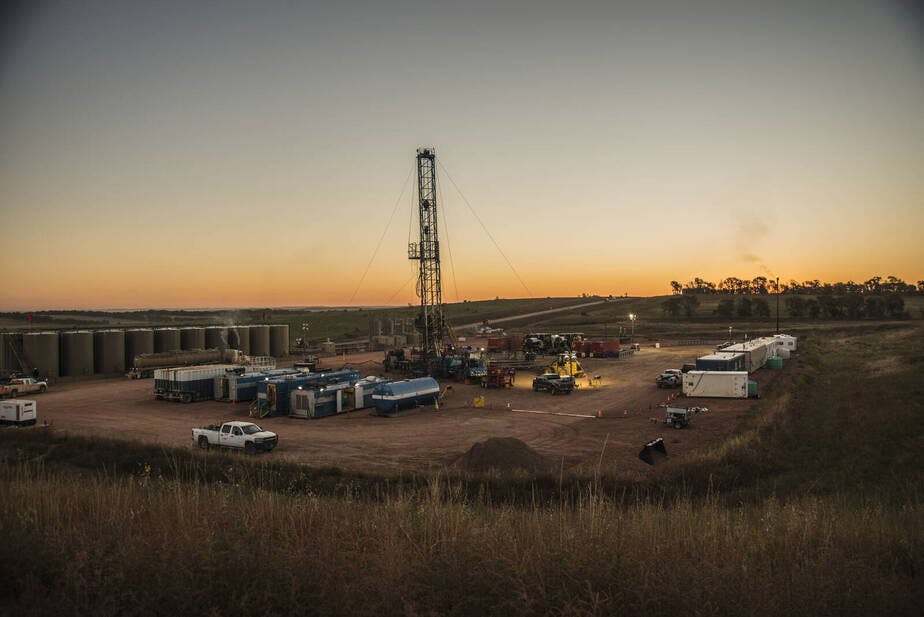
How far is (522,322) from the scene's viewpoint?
446 ft

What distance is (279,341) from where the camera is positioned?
72.3 meters

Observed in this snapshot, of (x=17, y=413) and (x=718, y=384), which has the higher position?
(x=17, y=413)

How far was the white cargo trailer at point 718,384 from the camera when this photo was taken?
118 ft

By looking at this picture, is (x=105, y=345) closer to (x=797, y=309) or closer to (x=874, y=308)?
(x=797, y=309)

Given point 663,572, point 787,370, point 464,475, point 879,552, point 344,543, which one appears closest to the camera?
point 663,572

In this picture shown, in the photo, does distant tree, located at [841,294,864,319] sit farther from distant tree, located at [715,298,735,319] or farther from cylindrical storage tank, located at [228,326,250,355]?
cylindrical storage tank, located at [228,326,250,355]

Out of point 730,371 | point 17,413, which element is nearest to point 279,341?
point 17,413

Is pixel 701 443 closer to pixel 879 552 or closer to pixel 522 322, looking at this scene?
pixel 879 552

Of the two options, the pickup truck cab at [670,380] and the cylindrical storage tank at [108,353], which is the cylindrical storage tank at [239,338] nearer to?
the cylindrical storage tank at [108,353]

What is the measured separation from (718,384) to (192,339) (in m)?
55.7

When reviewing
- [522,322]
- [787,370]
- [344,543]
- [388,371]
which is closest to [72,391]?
[388,371]

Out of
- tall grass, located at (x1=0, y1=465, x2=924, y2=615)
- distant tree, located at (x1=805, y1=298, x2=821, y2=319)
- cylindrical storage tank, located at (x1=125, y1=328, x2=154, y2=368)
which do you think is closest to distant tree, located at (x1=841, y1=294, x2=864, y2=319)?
distant tree, located at (x1=805, y1=298, x2=821, y2=319)

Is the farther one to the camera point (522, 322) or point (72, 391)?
point (522, 322)

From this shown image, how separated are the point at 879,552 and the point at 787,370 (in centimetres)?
4752
